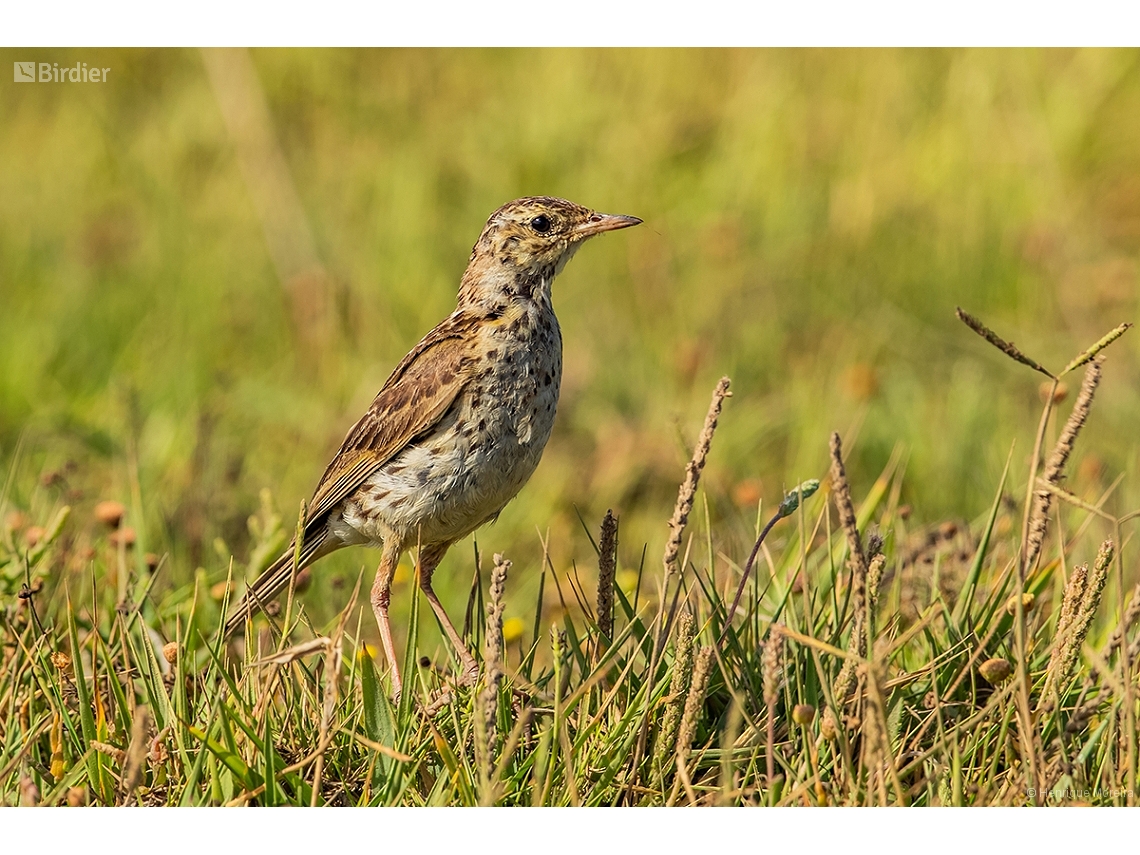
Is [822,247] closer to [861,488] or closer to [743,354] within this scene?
[743,354]

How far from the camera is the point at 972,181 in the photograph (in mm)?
9641

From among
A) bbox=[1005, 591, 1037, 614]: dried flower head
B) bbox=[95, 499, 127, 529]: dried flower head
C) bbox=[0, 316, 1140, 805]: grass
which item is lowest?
bbox=[0, 316, 1140, 805]: grass

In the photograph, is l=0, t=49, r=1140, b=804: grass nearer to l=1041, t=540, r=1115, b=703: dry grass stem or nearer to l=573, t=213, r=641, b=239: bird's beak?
l=1041, t=540, r=1115, b=703: dry grass stem

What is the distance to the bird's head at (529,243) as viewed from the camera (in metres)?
4.94

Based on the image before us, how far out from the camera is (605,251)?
9.72 m

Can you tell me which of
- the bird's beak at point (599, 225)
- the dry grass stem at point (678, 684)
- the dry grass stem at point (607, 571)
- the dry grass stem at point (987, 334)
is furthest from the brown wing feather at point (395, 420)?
the dry grass stem at point (987, 334)

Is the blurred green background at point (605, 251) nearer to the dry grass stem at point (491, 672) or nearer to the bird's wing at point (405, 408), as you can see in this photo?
the bird's wing at point (405, 408)

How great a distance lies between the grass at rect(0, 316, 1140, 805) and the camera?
125 inches

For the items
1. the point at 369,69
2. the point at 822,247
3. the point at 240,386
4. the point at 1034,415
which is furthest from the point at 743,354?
the point at 369,69

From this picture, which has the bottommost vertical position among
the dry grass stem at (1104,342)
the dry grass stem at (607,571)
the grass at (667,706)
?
the grass at (667,706)

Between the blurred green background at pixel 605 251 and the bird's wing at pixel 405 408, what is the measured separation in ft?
6.00
